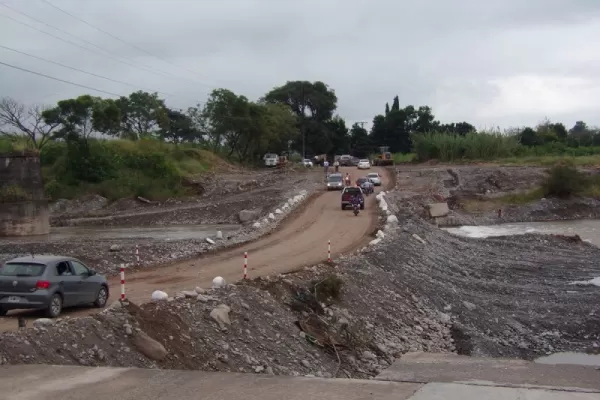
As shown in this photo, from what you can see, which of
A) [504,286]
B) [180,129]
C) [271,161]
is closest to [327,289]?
[504,286]

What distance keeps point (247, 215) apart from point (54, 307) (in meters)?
40.3

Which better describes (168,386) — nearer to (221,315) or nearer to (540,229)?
(221,315)

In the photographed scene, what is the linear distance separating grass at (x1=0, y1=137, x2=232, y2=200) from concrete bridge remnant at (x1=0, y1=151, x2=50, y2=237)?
50.4ft

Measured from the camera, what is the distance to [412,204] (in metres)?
62.8

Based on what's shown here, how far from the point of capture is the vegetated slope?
78.4ft

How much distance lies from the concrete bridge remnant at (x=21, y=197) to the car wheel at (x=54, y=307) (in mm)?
38150

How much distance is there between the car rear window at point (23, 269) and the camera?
17.0m

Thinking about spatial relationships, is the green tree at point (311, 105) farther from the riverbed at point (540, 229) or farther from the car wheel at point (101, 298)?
the car wheel at point (101, 298)

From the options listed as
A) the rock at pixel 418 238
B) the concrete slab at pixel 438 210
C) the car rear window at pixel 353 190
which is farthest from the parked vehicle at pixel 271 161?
the rock at pixel 418 238

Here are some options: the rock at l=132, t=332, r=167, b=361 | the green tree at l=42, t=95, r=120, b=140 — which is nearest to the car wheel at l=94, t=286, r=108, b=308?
the rock at l=132, t=332, r=167, b=361

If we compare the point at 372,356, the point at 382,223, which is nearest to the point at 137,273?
the point at 372,356

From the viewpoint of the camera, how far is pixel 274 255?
106 feet

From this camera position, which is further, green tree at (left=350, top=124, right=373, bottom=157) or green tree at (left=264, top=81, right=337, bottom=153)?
green tree at (left=350, top=124, right=373, bottom=157)

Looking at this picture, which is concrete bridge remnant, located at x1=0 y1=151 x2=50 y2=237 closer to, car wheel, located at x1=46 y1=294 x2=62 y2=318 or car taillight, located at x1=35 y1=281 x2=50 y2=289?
car wheel, located at x1=46 y1=294 x2=62 y2=318
